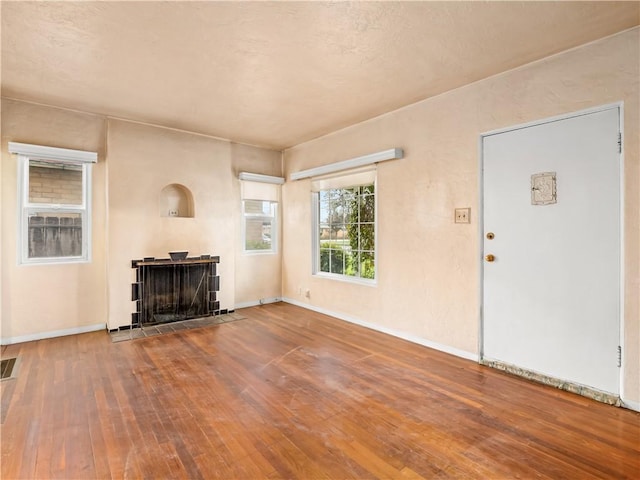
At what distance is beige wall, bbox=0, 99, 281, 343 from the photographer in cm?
375

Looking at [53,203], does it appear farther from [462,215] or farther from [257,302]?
[462,215]

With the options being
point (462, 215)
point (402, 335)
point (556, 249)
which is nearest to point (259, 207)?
point (402, 335)

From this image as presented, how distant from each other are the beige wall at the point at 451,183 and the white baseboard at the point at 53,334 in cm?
308

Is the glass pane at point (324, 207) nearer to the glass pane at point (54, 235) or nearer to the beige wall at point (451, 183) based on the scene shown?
the beige wall at point (451, 183)

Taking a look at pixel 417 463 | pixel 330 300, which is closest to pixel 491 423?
pixel 417 463

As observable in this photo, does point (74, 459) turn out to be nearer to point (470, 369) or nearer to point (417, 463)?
point (417, 463)

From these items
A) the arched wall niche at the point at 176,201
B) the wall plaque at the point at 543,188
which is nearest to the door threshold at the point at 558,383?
the wall plaque at the point at 543,188

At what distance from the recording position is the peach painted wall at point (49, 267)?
146 inches

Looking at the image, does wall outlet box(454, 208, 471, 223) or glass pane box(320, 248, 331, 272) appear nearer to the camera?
wall outlet box(454, 208, 471, 223)

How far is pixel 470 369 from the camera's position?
3123 mm

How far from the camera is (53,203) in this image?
13.1 feet

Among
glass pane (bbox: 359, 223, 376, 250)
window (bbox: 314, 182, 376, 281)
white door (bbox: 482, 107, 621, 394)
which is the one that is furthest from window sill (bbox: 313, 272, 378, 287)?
white door (bbox: 482, 107, 621, 394)

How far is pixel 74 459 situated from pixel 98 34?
2.81m

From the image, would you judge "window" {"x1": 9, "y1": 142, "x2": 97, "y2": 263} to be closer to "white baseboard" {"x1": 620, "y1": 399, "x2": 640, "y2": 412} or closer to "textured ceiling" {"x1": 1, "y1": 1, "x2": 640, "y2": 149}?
"textured ceiling" {"x1": 1, "y1": 1, "x2": 640, "y2": 149}
